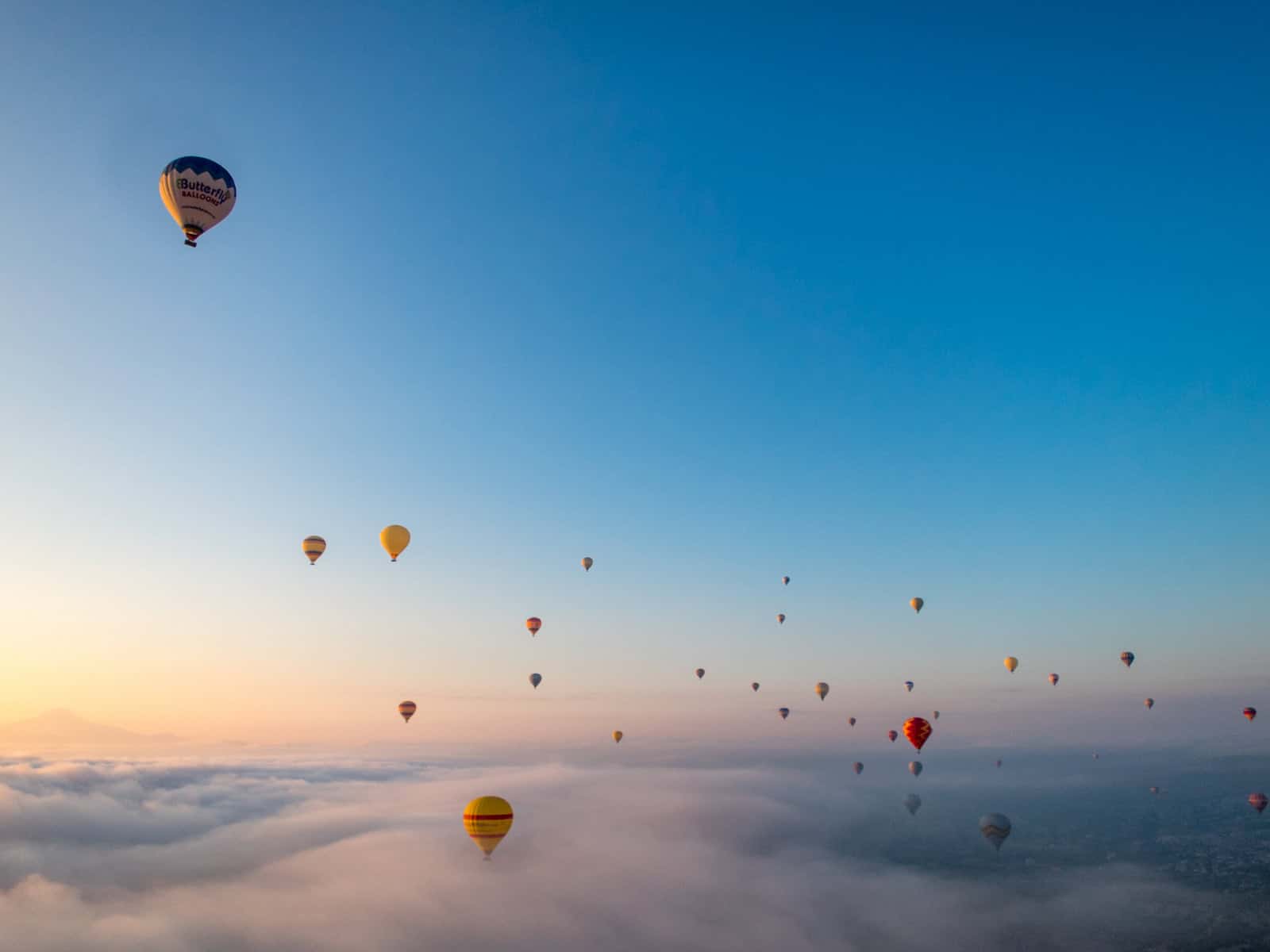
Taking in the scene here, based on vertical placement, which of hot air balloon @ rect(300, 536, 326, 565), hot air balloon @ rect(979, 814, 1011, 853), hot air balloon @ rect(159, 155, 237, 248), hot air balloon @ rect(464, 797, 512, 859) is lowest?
hot air balloon @ rect(979, 814, 1011, 853)

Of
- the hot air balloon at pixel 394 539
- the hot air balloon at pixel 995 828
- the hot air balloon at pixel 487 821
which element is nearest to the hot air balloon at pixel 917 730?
the hot air balloon at pixel 995 828

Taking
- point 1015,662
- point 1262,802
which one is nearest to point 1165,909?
point 1262,802

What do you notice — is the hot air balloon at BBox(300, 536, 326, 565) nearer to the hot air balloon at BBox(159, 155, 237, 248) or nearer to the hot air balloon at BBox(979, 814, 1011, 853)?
the hot air balloon at BBox(159, 155, 237, 248)

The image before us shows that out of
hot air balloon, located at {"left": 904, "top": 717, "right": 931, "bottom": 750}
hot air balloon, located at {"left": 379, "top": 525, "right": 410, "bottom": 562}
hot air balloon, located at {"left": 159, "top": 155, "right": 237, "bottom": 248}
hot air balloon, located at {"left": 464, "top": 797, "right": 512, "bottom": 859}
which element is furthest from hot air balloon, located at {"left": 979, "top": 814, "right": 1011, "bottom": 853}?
hot air balloon, located at {"left": 159, "top": 155, "right": 237, "bottom": 248}

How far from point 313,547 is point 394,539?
18.3ft

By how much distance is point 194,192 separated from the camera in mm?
23875

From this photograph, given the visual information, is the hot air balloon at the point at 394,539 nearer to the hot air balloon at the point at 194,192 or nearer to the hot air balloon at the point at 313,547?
the hot air balloon at the point at 313,547

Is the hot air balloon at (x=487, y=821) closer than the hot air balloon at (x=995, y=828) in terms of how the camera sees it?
Yes

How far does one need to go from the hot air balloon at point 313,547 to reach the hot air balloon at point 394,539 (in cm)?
454

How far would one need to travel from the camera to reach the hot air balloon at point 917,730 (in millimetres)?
52675

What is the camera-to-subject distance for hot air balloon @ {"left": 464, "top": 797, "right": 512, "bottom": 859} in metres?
38.9

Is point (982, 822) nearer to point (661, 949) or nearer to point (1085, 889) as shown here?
point (661, 949)

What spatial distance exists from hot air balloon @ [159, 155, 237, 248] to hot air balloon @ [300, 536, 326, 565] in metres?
19.5

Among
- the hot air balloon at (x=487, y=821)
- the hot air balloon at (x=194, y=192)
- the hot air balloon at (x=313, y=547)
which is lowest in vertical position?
the hot air balloon at (x=487, y=821)
